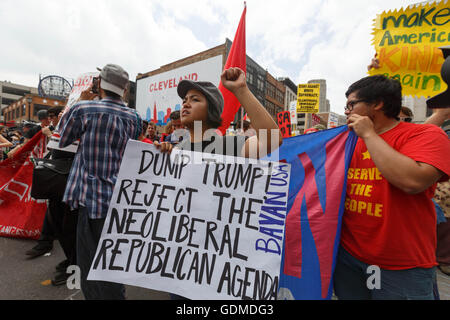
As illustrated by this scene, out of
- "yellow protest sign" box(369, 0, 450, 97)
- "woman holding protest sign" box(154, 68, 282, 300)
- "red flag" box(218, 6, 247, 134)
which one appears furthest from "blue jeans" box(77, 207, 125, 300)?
"yellow protest sign" box(369, 0, 450, 97)

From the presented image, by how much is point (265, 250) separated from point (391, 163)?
28.8 inches

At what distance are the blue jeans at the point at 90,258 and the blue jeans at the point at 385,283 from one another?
4.61ft

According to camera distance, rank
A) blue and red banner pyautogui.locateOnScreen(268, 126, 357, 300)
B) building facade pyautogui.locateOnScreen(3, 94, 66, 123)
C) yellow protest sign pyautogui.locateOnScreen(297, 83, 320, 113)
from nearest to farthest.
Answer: blue and red banner pyautogui.locateOnScreen(268, 126, 357, 300) → yellow protest sign pyautogui.locateOnScreen(297, 83, 320, 113) → building facade pyautogui.locateOnScreen(3, 94, 66, 123)

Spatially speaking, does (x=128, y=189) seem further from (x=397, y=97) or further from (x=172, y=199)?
(x=397, y=97)

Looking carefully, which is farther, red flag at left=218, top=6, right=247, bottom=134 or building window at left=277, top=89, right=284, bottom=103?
building window at left=277, top=89, right=284, bottom=103

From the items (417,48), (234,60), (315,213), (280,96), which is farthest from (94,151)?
(280,96)

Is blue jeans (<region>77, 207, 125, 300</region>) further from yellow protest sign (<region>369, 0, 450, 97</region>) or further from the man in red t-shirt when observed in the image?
yellow protest sign (<region>369, 0, 450, 97</region>)

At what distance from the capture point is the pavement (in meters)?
2.14

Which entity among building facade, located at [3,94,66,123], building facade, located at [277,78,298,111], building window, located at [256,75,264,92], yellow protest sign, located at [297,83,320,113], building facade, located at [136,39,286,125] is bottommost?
yellow protest sign, located at [297,83,320,113]

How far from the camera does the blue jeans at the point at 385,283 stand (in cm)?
107

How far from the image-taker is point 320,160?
1566mm

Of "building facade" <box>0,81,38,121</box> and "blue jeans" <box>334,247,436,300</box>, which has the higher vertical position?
"building facade" <box>0,81,38,121</box>

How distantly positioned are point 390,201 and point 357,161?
0.31 metres
